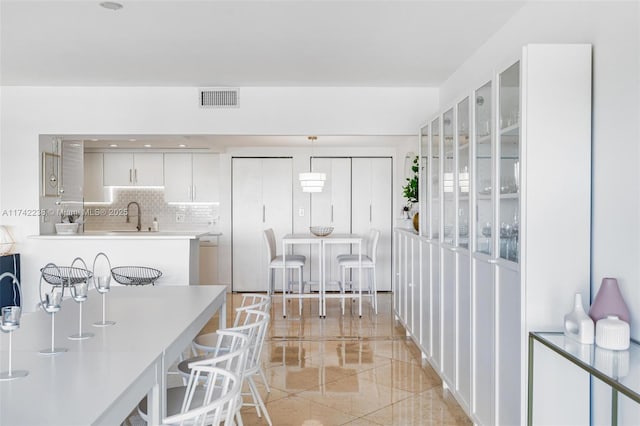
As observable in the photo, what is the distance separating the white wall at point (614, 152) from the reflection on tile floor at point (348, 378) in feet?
4.76

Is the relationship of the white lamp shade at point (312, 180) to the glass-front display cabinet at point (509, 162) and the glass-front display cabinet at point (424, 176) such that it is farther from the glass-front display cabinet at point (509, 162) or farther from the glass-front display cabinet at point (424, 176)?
the glass-front display cabinet at point (509, 162)

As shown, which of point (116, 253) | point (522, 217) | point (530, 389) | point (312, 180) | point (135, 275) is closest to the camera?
point (530, 389)

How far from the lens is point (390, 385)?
400 cm

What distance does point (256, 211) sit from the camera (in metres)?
8.21

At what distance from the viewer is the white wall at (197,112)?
5344 mm

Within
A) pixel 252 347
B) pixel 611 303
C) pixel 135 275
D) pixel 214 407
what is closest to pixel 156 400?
pixel 214 407

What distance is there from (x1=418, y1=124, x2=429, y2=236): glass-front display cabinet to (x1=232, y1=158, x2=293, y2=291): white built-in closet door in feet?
12.3

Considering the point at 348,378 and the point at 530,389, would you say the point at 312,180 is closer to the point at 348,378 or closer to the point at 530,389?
the point at 348,378

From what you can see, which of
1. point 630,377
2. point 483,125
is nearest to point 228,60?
point 483,125

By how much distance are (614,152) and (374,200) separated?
605 cm

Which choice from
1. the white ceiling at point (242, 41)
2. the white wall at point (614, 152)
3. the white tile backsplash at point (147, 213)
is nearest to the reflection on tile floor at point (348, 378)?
the white wall at point (614, 152)

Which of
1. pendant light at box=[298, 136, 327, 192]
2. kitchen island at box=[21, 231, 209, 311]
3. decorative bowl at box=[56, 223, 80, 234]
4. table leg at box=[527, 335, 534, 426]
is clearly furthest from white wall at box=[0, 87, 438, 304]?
table leg at box=[527, 335, 534, 426]

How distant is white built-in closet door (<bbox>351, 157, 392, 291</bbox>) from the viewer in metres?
8.29

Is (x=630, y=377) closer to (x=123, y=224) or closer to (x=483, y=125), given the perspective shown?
(x=483, y=125)
